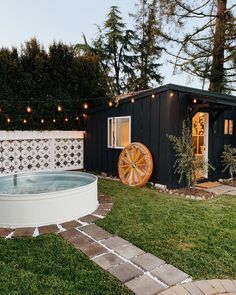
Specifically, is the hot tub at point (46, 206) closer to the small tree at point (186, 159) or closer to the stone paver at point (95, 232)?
the stone paver at point (95, 232)

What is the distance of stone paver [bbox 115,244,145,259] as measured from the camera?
2830 millimetres

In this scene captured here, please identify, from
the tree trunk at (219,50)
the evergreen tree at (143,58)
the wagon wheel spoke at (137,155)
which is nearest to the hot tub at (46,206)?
the wagon wheel spoke at (137,155)

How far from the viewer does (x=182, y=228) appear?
3.64 m

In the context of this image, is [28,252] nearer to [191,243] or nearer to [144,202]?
[191,243]

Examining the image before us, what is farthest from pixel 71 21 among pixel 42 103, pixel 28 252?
pixel 28 252

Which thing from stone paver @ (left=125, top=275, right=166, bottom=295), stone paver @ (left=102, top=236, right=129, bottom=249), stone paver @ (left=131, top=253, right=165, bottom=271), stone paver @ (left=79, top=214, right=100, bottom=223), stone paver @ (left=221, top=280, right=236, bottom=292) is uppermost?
stone paver @ (left=79, top=214, right=100, bottom=223)

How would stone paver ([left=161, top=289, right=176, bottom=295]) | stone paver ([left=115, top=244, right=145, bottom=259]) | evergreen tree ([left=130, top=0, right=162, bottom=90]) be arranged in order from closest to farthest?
stone paver ([left=161, top=289, right=176, bottom=295]), stone paver ([left=115, top=244, right=145, bottom=259]), evergreen tree ([left=130, top=0, right=162, bottom=90])

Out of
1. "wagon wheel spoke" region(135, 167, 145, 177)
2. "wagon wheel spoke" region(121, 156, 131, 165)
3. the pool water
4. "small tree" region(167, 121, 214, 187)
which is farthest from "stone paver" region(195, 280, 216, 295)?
"wagon wheel spoke" region(121, 156, 131, 165)

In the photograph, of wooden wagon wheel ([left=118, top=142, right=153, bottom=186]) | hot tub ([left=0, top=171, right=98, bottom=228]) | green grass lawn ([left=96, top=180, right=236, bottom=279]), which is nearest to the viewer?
green grass lawn ([left=96, top=180, right=236, bottom=279])

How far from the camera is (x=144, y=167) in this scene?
20.6 ft

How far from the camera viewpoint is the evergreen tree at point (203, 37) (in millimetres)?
10391

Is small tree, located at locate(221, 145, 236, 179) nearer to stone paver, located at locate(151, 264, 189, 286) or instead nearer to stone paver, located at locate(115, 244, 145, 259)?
stone paver, located at locate(115, 244, 145, 259)

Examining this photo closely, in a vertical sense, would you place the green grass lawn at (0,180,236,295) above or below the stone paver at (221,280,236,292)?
above

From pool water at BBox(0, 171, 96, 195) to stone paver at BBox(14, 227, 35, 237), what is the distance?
1468mm
